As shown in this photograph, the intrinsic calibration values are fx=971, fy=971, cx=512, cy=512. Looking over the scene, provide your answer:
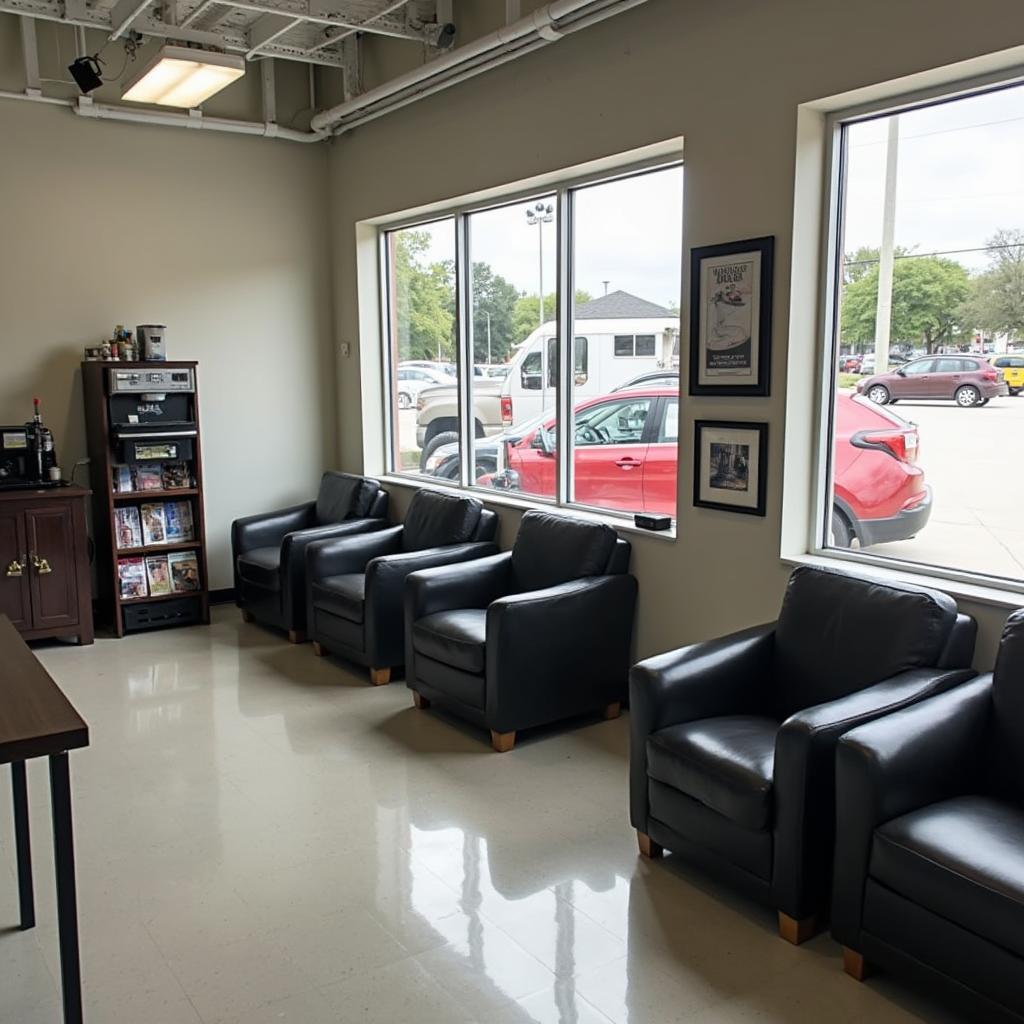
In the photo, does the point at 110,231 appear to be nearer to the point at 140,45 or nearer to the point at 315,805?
the point at 140,45

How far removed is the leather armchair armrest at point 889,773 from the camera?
2383 millimetres

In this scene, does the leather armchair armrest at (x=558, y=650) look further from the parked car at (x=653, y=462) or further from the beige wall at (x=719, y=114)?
the parked car at (x=653, y=462)

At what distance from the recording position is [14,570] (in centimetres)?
524

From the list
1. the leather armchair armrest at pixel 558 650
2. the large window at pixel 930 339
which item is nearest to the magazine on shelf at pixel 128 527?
the leather armchair armrest at pixel 558 650

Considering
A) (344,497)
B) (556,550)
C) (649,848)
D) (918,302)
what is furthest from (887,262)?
(344,497)

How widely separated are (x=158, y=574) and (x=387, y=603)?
6.05ft

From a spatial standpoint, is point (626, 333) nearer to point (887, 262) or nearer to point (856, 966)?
point (887, 262)

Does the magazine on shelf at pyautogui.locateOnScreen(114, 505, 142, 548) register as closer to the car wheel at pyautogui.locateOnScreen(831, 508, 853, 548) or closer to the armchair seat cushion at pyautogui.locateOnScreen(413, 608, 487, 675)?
the armchair seat cushion at pyautogui.locateOnScreen(413, 608, 487, 675)

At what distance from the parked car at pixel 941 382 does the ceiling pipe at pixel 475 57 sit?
179cm

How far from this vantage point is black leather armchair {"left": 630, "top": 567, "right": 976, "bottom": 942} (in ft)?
8.49

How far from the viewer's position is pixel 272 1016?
237 centimetres

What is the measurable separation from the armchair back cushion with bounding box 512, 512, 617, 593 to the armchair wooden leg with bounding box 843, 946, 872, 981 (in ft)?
6.71

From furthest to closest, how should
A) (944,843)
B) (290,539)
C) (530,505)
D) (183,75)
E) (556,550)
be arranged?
(290,539)
(530,505)
(183,75)
(556,550)
(944,843)

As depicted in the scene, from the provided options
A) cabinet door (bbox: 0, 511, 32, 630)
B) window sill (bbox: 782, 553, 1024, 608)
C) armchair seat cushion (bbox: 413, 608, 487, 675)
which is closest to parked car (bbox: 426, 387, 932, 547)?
window sill (bbox: 782, 553, 1024, 608)
